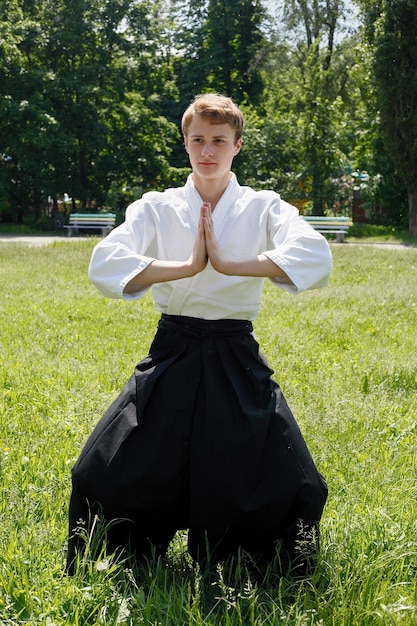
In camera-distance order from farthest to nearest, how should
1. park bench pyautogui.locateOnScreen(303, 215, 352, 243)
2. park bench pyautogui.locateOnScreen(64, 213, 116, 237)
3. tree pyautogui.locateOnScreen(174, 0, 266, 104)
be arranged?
tree pyautogui.locateOnScreen(174, 0, 266, 104) → park bench pyautogui.locateOnScreen(64, 213, 116, 237) → park bench pyautogui.locateOnScreen(303, 215, 352, 243)

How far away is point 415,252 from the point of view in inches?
747

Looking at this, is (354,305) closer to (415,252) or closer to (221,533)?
(221,533)

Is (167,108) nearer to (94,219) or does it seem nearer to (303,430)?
(94,219)

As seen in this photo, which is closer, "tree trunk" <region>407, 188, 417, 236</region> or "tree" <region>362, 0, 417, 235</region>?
"tree" <region>362, 0, 417, 235</region>

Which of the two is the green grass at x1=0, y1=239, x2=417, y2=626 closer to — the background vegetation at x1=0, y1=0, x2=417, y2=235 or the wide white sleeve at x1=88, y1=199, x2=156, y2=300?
the wide white sleeve at x1=88, y1=199, x2=156, y2=300

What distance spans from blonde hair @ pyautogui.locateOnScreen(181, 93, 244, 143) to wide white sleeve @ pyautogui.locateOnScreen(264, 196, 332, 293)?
459 mm

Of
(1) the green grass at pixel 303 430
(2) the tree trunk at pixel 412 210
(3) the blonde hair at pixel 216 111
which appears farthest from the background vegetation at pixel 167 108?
(3) the blonde hair at pixel 216 111

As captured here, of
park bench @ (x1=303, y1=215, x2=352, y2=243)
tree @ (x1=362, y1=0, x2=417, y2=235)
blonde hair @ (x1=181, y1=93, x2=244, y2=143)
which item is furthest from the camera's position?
park bench @ (x1=303, y1=215, x2=352, y2=243)

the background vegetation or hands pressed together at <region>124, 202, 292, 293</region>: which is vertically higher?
the background vegetation

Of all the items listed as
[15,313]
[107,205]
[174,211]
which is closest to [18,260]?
[15,313]

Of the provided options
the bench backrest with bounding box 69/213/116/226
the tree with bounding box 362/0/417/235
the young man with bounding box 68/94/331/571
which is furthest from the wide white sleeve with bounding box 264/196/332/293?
the bench backrest with bounding box 69/213/116/226

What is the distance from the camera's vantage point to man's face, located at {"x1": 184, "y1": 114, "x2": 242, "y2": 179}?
294 cm

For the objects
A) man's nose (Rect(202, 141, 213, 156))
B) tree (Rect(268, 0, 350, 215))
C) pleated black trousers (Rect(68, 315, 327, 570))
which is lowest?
pleated black trousers (Rect(68, 315, 327, 570))

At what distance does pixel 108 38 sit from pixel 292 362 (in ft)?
87.9
